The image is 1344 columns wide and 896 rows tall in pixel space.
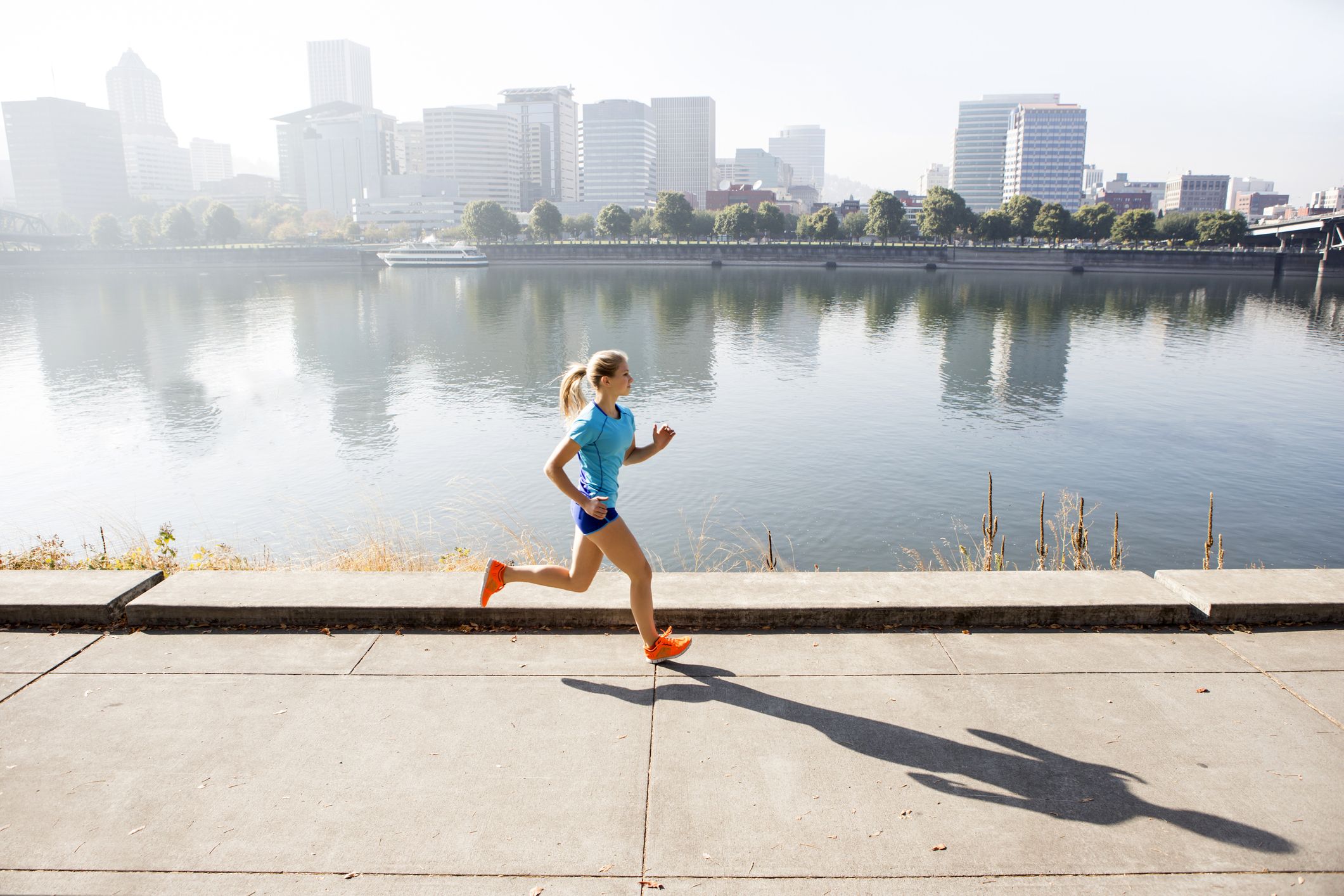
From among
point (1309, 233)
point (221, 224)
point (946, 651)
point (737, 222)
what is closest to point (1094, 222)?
point (1309, 233)

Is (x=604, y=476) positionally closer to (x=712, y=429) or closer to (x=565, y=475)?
(x=565, y=475)

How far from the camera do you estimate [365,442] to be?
74.6ft

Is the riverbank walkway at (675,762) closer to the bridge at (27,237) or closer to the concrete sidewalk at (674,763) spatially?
the concrete sidewalk at (674,763)

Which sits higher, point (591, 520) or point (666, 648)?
point (591, 520)

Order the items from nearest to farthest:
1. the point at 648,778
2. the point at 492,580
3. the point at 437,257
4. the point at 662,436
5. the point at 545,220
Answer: the point at 648,778 → the point at 662,436 → the point at 492,580 → the point at 437,257 → the point at 545,220

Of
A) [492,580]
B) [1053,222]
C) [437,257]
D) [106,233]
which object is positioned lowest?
[492,580]

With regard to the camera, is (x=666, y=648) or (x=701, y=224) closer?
(x=666, y=648)

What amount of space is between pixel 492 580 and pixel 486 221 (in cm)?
14634

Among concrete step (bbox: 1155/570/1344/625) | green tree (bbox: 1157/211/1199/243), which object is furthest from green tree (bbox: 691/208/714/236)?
concrete step (bbox: 1155/570/1344/625)

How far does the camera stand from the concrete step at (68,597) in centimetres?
555

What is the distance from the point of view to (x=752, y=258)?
397ft

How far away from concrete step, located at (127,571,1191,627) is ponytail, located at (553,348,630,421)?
1.35m

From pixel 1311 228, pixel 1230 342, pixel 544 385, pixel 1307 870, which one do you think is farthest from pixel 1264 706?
pixel 1311 228

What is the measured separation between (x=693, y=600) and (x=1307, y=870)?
132 inches
